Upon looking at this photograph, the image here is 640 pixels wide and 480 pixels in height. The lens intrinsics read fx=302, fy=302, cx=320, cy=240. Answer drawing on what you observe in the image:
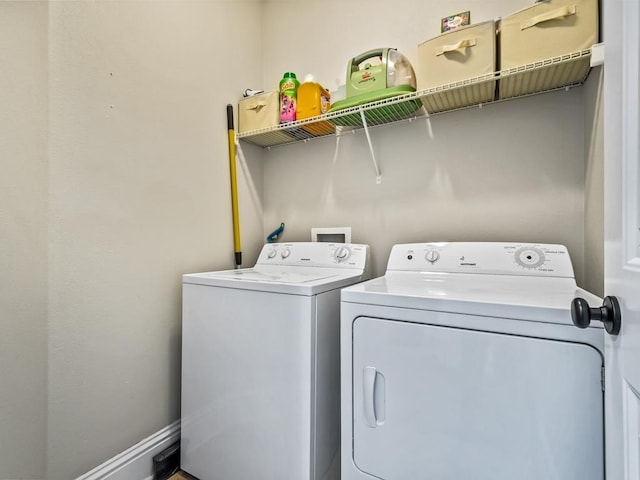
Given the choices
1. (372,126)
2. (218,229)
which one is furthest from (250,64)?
(218,229)

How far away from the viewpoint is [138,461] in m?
1.28

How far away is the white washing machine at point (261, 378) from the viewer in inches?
41.9

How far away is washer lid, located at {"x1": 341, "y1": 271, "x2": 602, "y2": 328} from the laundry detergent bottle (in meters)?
1.07

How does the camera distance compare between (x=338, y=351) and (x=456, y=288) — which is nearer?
(x=456, y=288)

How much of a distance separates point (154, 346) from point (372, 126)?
160cm

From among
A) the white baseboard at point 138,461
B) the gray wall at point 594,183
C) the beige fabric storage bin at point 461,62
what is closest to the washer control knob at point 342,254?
the beige fabric storage bin at point 461,62

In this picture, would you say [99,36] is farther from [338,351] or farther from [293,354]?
[338,351]

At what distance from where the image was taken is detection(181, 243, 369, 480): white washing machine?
106 centimetres

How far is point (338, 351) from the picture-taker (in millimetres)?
1194

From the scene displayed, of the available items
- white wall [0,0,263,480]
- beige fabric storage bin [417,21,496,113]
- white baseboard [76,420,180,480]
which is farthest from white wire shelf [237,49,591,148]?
white baseboard [76,420,180,480]

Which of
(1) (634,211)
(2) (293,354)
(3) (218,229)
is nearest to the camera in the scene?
(1) (634,211)

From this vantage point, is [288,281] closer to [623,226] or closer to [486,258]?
[486,258]

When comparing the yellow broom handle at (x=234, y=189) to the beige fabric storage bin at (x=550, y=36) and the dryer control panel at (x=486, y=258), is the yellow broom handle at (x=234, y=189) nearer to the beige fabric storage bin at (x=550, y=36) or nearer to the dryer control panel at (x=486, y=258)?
the dryer control panel at (x=486, y=258)

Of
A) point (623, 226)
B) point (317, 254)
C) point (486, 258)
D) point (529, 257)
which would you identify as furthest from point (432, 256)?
point (623, 226)
